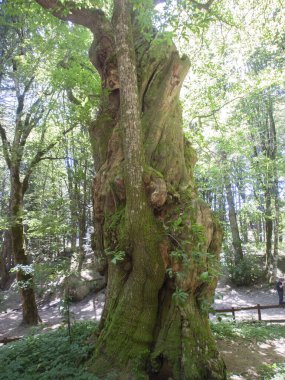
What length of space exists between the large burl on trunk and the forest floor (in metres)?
0.77

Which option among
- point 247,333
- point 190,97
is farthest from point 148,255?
point 190,97

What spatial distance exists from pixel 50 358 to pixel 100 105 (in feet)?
16.9

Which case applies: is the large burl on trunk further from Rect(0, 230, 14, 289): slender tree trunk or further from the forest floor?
Rect(0, 230, 14, 289): slender tree trunk

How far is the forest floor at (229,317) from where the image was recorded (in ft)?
19.7

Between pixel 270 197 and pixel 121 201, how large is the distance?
47.2 ft

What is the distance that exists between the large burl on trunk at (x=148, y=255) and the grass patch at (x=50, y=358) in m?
0.32

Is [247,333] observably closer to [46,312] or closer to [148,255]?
[148,255]

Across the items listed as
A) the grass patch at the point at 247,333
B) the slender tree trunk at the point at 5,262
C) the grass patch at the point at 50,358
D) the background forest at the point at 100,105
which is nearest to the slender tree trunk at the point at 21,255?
the background forest at the point at 100,105

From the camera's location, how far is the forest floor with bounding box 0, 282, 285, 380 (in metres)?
6.00

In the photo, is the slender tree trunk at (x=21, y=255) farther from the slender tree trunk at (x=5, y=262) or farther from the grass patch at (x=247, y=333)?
the slender tree trunk at (x=5, y=262)

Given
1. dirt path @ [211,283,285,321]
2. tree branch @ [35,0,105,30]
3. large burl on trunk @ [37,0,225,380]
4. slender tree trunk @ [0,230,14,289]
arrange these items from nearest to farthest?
large burl on trunk @ [37,0,225,380] → tree branch @ [35,0,105,30] → dirt path @ [211,283,285,321] → slender tree trunk @ [0,230,14,289]

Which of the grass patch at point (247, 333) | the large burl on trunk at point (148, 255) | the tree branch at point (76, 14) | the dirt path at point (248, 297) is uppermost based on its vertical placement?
the tree branch at point (76, 14)

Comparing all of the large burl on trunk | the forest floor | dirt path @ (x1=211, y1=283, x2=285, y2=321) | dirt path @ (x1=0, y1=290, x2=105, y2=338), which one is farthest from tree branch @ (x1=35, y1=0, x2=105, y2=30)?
dirt path @ (x1=211, y1=283, x2=285, y2=321)

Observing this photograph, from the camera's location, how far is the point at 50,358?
191 inches
